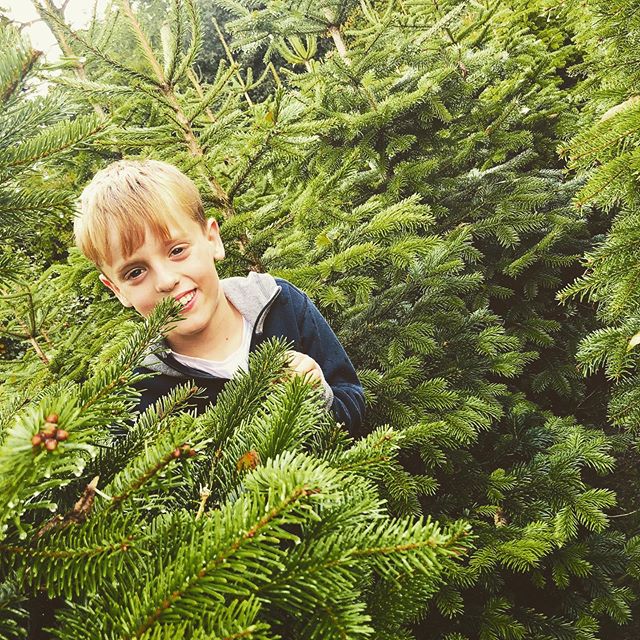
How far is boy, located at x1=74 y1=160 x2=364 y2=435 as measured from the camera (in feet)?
5.39

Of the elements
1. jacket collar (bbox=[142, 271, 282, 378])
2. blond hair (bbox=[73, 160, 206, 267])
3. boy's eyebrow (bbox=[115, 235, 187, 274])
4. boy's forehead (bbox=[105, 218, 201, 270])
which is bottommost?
jacket collar (bbox=[142, 271, 282, 378])

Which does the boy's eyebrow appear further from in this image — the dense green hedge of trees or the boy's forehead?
the dense green hedge of trees

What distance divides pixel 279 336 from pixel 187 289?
1.37 ft

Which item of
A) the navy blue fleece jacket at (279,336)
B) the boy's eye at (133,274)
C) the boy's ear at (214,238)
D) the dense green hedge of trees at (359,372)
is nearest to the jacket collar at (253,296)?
the navy blue fleece jacket at (279,336)

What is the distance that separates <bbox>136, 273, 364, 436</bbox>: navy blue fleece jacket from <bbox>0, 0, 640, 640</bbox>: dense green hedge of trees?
0.27 meters

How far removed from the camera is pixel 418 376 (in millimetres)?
2678

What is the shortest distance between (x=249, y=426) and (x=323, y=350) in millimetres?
1198

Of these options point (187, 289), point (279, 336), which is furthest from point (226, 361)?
point (187, 289)

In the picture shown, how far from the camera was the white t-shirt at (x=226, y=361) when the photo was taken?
72.6 inches

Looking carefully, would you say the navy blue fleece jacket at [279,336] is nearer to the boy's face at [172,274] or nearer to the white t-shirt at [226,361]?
the white t-shirt at [226,361]

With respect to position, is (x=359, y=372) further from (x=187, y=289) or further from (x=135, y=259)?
(x=135, y=259)

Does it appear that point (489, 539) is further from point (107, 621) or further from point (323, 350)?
point (107, 621)

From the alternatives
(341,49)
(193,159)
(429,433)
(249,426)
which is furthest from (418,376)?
(341,49)

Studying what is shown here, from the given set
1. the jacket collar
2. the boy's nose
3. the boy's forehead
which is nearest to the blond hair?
the boy's forehead
